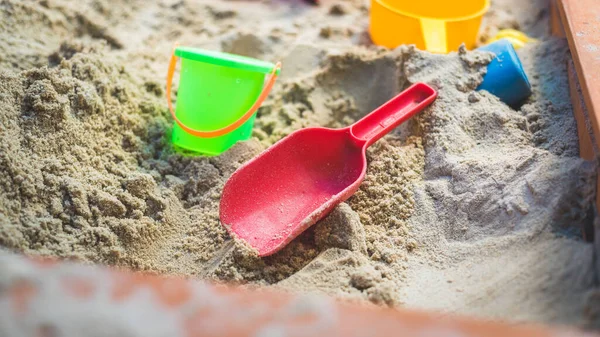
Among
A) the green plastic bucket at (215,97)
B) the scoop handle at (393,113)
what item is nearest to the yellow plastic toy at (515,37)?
the scoop handle at (393,113)

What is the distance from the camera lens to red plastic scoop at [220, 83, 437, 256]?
157cm

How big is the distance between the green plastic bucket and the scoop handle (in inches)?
12.6

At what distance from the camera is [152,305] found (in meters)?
0.93

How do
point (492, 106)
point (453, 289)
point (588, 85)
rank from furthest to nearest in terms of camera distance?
1. point (492, 106)
2. point (588, 85)
3. point (453, 289)

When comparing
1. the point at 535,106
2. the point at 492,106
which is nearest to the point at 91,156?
the point at 492,106

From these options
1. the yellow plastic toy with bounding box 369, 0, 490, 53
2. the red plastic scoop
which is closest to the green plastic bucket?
the red plastic scoop

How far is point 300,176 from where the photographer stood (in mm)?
1703

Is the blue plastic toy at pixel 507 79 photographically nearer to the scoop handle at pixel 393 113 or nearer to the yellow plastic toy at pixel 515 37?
the scoop handle at pixel 393 113

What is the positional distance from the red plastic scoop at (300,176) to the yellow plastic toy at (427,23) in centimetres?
38

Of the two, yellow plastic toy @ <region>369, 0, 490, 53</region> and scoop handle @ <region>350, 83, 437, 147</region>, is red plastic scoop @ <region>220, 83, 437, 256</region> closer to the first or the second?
scoop handle @ <region>350, 83, 437, 147</region>

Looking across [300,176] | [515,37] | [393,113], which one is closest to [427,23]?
[515,37]

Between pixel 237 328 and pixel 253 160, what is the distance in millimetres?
768

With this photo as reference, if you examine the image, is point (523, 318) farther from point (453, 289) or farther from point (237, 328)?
point (237, 328)

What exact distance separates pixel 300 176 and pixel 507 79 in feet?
2.37
